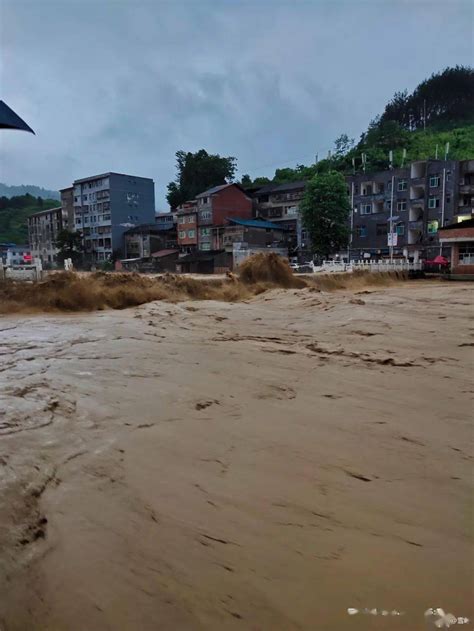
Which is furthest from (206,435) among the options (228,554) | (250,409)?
(228,554)

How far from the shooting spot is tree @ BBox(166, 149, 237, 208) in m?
64.7

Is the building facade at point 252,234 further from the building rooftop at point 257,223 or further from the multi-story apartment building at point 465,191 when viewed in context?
the multi-story apartment building at point 465,191

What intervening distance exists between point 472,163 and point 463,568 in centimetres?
4483

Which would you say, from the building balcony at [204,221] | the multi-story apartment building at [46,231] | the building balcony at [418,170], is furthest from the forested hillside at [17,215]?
the building balcony at [418,170]

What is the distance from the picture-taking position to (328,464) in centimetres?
349

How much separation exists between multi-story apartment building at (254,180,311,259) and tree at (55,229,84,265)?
23.6 m

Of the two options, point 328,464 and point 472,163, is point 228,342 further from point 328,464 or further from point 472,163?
point 472,163

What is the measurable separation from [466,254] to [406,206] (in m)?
12.6

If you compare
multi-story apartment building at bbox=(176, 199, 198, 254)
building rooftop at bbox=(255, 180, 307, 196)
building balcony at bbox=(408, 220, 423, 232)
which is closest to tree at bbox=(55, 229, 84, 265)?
multi-story apartment building at bbox=(176, 199, 198, 254)

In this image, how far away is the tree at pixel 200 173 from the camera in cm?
6469

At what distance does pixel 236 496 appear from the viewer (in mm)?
3023

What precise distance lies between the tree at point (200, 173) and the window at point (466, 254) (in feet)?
132

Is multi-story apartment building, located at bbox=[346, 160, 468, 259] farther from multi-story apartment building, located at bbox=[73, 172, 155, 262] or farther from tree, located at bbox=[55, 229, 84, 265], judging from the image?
→ tree, located at bbox=[55, 229, 84, 265]

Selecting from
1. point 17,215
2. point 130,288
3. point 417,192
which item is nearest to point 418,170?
point 417,192
